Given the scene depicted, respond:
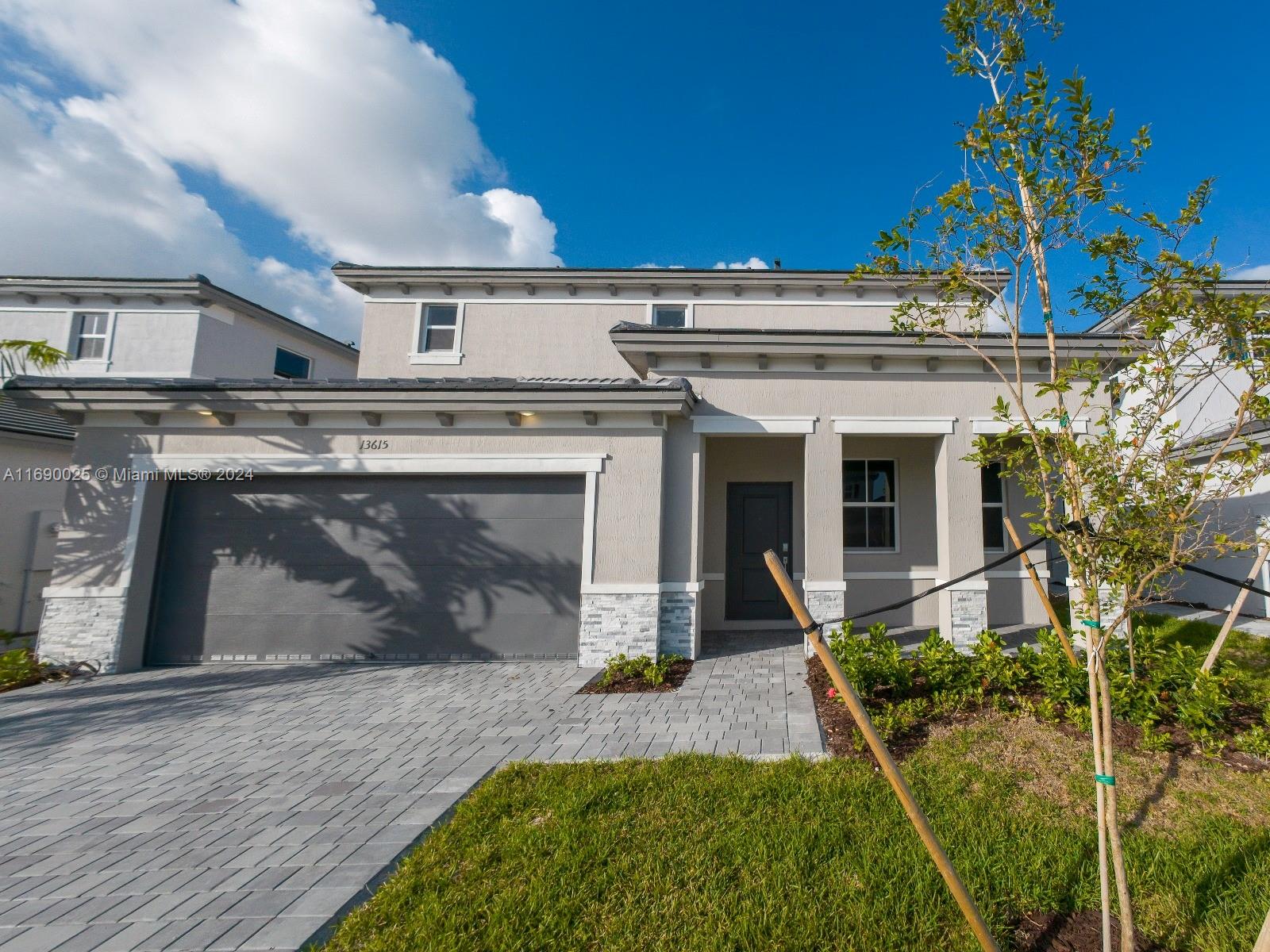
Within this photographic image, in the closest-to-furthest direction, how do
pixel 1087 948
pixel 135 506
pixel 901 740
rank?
pixel 1087 948, pixel 901 740, pixel 135 506

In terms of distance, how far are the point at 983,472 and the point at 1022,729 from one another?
5.79 m

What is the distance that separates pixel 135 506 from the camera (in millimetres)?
7414

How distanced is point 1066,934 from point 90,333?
767 inches

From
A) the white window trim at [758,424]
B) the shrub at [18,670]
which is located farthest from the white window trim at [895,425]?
the shrub at [18,670]

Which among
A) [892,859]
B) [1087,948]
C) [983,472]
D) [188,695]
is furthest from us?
[983,472]

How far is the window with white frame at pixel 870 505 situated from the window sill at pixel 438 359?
27.4 ft

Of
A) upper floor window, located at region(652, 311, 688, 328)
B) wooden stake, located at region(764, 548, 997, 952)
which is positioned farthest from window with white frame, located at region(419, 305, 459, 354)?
wooden stake, located at region(764, 548, 997, 952)

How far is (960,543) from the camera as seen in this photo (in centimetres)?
774

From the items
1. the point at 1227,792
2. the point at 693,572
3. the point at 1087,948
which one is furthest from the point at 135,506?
the point at 1227,792

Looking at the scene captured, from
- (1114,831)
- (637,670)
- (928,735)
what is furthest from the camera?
(637,670)

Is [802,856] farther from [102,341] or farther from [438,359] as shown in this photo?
[102,341]

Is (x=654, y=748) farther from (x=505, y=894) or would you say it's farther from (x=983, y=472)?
(x=983, y=472)

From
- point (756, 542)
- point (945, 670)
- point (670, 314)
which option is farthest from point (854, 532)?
point (670, 314)

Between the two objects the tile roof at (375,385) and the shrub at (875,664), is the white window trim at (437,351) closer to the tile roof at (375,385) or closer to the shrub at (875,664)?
the tile roof at (375,385)
